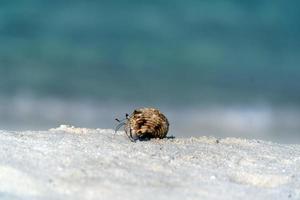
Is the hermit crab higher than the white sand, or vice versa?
the hermit crab

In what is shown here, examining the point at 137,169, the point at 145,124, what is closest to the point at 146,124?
the point at 145,124

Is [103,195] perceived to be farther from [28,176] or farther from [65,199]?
[28,176]

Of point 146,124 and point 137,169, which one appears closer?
point 137,169

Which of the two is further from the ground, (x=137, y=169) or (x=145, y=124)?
(x=145, y=124)

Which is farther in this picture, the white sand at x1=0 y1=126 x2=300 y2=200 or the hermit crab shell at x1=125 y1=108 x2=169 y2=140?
the hermit crab shell at x1=125 y1=108 x2=169 y2=140

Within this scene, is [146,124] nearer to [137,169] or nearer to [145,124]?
[145,124]

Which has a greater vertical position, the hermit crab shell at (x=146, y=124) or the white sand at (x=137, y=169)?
the hermit crab shell at (x=146, y=124)
